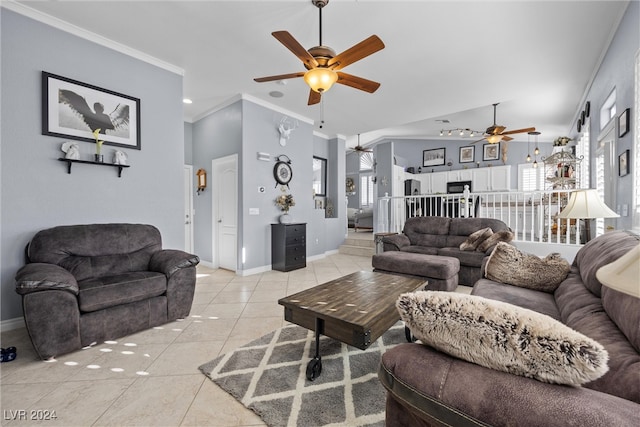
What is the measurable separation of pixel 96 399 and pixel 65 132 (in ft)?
8.73

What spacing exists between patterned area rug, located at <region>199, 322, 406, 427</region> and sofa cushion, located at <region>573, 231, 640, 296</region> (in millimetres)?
1350

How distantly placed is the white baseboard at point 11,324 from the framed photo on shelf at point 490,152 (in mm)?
10560

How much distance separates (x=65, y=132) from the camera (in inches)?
112

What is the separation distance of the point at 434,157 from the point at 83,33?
9.10 metres

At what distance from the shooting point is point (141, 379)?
1848 millimetres

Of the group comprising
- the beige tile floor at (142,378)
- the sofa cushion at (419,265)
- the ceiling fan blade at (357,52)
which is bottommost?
the beige tile floor at (142,378)

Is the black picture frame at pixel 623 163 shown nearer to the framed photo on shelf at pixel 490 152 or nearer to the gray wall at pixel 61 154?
the gray wall at pixel 61 154

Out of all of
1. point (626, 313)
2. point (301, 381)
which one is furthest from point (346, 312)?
point (626, 313)

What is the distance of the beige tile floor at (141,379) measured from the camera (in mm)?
1514

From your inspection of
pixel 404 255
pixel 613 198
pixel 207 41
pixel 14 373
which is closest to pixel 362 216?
pixel 404 255

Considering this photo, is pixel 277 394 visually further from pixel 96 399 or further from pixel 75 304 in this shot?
pixel 75 304

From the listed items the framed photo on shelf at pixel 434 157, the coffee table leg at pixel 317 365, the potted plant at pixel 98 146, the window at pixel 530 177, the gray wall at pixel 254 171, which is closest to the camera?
the coffee table leg at pixel 317 365

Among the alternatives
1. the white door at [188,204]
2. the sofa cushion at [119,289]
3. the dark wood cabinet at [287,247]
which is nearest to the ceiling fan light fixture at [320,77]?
the sofa cushion at [119,289]

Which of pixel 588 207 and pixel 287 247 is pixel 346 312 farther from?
pixel 287 247
